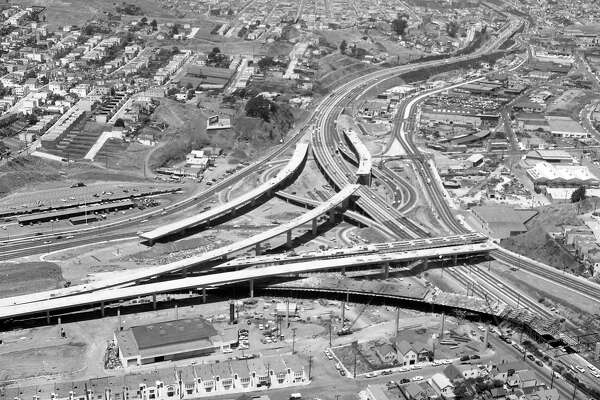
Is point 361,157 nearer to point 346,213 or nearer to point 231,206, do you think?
point 346,213

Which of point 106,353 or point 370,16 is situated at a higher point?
point 370,16

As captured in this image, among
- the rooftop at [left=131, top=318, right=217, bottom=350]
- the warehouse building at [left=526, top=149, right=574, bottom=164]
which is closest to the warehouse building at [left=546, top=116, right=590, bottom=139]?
the warehouse building at [left=526, top=149, right=574, bottom=164]

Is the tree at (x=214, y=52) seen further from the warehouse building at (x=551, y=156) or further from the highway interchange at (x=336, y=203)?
the warehouse building at (x=551, y=156)

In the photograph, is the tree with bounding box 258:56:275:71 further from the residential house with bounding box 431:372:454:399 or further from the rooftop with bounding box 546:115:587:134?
the residential house with bounding box 431:372:454:399

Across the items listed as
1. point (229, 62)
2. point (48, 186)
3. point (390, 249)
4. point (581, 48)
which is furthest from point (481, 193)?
point (581, 48)

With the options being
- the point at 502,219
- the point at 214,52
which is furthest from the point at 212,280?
the point at 214,52

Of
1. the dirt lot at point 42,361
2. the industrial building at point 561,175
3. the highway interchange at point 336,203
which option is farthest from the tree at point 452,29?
the dirt lot at point 42,361

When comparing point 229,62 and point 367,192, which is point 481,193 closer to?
point 367,192
